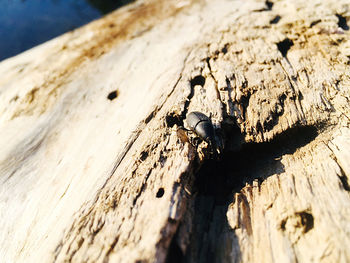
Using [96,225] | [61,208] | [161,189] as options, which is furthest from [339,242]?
Answer: [61,208]

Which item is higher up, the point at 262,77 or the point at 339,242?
the point at 262,77

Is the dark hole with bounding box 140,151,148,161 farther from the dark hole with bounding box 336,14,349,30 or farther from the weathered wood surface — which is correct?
the dark hole with bounding box 336,14,349,30

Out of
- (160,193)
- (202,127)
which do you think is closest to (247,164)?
(202,127)

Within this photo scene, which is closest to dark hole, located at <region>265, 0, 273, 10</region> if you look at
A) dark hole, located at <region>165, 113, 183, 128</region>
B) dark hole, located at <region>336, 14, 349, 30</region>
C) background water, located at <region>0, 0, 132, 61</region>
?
dark hole, located at <region>336, 14, 349, 30</region>

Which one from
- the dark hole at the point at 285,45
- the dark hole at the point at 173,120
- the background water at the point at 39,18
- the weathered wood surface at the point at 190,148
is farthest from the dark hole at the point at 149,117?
the background water at the point at 39,18

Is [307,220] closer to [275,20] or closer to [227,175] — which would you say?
[227,175]

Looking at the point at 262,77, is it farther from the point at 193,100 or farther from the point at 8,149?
the point at 8,149
